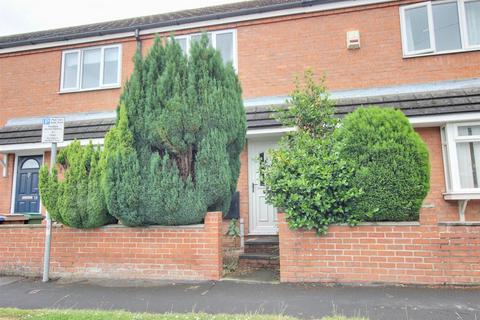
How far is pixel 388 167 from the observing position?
15.6 feet

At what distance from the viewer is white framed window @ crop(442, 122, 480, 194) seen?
279 inches

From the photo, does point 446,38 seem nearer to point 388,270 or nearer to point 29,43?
point 388,270

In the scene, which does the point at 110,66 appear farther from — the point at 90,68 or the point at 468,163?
the point at 468,163

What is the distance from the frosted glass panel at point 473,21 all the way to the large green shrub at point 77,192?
8663 millimetres

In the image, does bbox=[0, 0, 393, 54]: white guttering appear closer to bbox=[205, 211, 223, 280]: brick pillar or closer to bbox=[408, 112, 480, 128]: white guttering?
bbox=[408, 112, 480, 128]: white guttering

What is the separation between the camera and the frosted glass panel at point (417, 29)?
8.23m

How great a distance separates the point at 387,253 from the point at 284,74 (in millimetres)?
5484

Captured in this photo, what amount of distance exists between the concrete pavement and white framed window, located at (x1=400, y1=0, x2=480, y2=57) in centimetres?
599

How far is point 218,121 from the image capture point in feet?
18.0

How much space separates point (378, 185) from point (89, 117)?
315 inches

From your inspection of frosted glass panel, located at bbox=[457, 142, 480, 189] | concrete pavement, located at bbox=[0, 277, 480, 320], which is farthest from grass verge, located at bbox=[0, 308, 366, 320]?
frosted glass panel, located at bbox=[457, 142, 480, 189]

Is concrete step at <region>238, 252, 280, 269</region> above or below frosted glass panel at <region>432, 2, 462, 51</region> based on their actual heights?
below

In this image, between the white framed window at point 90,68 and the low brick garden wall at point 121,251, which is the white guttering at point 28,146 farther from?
the low brick garden wall at point 121,251

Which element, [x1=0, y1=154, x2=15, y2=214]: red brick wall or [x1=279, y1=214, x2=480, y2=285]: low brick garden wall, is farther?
[x1=0, y1=154, x2=15, y2=214]: red brick wall
